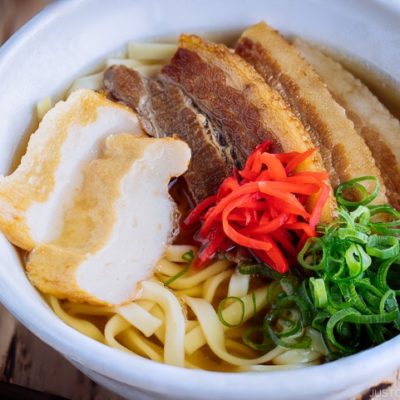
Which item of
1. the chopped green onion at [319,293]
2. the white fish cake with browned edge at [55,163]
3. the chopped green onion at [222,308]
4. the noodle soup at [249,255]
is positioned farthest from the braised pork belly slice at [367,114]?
the white fish cake with browned edge at [55,163]

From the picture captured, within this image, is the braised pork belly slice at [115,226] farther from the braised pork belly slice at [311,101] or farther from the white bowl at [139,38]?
the braised pork belly slice at [311,101]

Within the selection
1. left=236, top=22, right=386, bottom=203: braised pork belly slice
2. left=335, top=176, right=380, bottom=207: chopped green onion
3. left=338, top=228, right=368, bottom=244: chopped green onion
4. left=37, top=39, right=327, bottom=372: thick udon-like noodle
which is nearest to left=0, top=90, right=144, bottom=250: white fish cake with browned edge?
left=37, top=39, right=327, bottom=372: thick udon-like noodle

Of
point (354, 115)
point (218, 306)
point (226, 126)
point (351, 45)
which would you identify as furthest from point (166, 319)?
point (351, 45)

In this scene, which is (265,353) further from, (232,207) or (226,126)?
(226,126)

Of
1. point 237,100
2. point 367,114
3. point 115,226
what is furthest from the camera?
point 367,114

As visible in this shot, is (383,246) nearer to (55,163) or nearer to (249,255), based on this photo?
(249,255)

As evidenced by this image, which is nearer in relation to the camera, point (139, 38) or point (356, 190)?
point (356, 190)

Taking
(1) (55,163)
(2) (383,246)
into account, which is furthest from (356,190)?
(1) (55,163)
